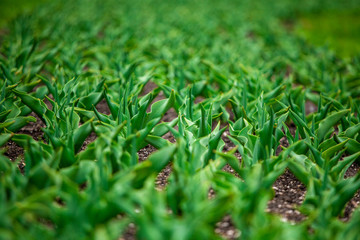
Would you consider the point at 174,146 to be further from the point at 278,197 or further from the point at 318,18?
the point at 318,18

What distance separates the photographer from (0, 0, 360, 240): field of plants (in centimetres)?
167

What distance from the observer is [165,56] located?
4.77 m

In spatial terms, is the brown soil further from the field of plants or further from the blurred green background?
the blurred green background

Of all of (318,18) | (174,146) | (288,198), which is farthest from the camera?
(318,18)

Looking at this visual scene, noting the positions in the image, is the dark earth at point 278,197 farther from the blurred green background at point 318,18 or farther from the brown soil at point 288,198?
the blurred green background at point 318,18

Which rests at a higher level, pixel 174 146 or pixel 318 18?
pixel 174 146

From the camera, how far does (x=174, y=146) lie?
6.91ft

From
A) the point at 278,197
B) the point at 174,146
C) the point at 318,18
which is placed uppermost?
the point at 174,146

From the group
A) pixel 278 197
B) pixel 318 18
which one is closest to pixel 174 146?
pixel 278 197

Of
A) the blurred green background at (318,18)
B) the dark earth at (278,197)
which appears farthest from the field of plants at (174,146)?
the blurred green background at (318,18)

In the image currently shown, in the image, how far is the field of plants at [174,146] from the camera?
167 cm

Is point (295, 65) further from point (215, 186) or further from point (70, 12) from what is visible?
point (70, 12)

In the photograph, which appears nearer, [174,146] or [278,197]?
[174,146]

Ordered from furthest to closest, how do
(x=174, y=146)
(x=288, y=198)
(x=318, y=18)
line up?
(x=318, y=18) → (x=288, y=198) → (x=174, y=146)
